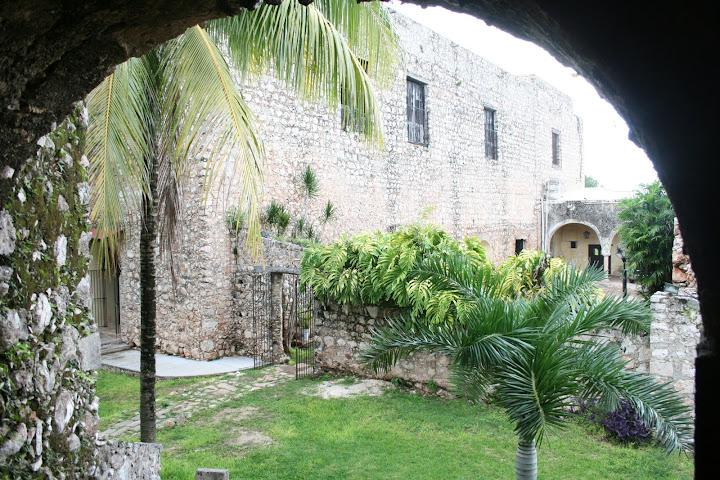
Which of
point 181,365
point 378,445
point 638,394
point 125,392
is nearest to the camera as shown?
point 638,394

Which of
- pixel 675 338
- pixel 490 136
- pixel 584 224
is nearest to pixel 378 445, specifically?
pixel 675 338

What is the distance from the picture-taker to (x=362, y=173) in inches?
486

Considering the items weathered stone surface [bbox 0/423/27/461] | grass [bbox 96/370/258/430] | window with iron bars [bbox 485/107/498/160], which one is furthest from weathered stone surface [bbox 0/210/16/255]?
window with iron bars [bbox 485/107/498/160]

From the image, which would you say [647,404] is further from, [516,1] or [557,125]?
[557,125]

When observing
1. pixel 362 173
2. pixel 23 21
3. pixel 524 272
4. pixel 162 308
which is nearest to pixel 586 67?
pixel 23 21

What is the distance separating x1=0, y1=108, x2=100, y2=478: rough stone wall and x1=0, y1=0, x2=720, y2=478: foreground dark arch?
61cm

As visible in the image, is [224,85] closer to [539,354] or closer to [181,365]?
[539,354]

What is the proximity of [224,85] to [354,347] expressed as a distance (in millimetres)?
4974

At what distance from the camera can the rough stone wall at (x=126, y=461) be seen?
113 inches

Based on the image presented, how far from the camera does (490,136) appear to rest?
1800 centimetres

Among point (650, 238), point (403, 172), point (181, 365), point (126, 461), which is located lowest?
point (181, 365)

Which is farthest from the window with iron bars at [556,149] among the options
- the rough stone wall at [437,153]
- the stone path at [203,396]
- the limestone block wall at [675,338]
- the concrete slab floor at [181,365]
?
the limestone block wall at [675,338]

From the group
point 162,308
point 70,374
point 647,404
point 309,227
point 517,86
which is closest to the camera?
point 70,374

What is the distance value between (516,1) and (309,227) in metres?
9.85
